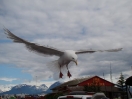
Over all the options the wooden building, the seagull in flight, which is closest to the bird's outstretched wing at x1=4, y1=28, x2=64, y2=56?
the seagull in flight

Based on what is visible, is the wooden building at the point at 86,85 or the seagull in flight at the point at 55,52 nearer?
the seagull in flight at the point at 55,52

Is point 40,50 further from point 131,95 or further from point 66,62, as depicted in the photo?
Result: point 131,95

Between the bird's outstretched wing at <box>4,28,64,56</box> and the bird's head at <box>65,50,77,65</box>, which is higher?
the bird's outstretched wing at <box>4,28,64,56</box>

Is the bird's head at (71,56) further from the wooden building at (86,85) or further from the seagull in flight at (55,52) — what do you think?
the wooden building at (86,85)

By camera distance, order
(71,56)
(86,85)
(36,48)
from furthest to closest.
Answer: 1. (86,85)
2. (36,48)
3. (71,56)

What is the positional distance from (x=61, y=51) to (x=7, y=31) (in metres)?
3.48

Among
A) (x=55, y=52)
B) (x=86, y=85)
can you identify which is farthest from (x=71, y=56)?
(x=86, y=85)

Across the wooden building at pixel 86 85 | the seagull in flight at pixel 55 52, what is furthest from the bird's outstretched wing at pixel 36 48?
the wooden building at pixel 86 85

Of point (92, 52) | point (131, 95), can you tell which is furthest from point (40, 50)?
point (131, 95)

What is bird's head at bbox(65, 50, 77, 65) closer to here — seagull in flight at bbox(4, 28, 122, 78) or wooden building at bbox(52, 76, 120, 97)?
seagull in flight at bbox(4, 28, 122, 78)

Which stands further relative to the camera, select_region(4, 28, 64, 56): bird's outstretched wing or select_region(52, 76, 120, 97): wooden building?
select_region(52, 76, 120, 97): wooden building

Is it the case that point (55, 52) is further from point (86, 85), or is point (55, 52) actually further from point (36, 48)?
point (86, 85)

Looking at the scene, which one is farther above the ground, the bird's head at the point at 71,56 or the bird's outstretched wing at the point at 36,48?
the bird's outstretched wing at the point at 36,48

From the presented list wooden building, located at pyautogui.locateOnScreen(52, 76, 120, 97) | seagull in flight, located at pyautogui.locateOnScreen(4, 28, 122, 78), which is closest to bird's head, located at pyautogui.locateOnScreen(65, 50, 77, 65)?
seagull in flight, located at pyautogui.locateOnScreen(4, 28, 122, 78)
